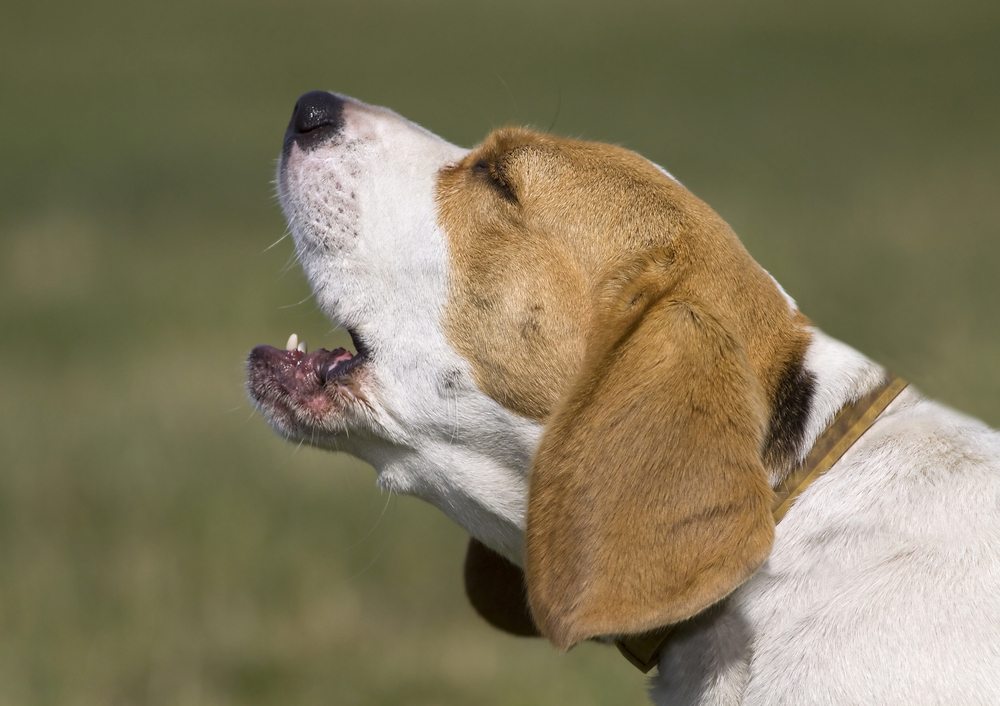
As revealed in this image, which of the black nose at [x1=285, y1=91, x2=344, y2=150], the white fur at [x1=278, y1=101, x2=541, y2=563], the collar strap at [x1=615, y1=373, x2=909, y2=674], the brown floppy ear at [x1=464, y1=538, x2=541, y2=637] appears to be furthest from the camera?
the brown floppy ear at [x1=464, y1=538, x2=541, y2=637]

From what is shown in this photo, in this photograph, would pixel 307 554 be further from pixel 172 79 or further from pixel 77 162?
pixel 172 79

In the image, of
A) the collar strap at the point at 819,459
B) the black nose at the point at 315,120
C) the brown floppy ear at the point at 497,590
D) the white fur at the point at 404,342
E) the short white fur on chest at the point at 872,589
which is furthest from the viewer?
the brown floppy ear at the point at 497,590

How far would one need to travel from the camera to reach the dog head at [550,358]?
2.39m

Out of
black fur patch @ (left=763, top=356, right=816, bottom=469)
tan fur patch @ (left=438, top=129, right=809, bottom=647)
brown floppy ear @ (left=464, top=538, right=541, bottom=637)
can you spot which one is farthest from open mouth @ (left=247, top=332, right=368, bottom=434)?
black fur patch @ (left=763, top=356, right=816, bottom=469)

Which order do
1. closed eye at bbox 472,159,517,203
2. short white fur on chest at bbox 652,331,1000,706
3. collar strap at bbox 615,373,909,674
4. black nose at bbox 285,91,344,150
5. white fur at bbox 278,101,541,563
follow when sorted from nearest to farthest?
1. short white fur on chest at bbox 652,331,1000,706
2. collar strap at bbox 615,373,909,674
3. white fur at bbox 278,101,541,563
4. closed eye at bbox 472,159,517,203
5. black nose at bbox 285,91,344,150

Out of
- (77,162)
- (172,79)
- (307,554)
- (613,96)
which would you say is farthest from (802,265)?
(172,79)

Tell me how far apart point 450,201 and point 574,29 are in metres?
42.6

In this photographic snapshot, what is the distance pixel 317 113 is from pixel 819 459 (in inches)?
78.2

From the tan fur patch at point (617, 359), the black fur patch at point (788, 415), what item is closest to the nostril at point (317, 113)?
the tan fur patch at point (617, 359)

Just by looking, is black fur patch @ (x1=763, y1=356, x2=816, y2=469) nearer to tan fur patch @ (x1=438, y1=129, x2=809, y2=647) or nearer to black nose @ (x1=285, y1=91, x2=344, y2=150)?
tan fur patch @ (x1=438, y1=129, x2=809, y2=647)

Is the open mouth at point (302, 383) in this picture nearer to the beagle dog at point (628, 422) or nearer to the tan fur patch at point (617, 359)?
the beagle dog at point (628, 422)

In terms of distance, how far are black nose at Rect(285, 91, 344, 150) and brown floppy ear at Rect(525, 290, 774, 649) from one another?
4.38 feet

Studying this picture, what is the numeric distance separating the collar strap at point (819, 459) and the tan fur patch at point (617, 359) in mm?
193

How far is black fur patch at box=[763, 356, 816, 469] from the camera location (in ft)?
8.57
